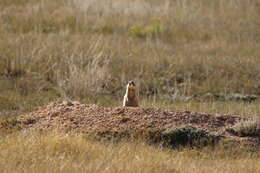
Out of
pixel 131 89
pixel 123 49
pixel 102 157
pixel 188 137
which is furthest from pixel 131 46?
pixel 102 157

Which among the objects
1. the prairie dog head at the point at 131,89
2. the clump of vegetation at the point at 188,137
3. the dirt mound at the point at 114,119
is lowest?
the clump of vegetation at the point at 188,137

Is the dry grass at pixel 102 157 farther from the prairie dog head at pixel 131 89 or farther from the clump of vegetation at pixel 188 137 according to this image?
the prairie dog head at pixel 131 89

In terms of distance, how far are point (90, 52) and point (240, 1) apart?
873 cm

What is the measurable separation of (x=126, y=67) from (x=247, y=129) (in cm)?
633

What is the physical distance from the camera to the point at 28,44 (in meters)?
15.7

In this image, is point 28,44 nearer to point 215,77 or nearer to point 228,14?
point 215,77

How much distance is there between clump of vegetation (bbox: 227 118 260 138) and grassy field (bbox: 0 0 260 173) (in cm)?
54

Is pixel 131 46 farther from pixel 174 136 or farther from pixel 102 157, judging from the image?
pixel 102 157

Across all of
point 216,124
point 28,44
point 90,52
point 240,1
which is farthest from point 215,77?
point 240,1

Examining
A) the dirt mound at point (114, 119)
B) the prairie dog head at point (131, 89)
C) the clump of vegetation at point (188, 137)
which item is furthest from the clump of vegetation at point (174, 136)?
the prairie dog head at point (131, 89)

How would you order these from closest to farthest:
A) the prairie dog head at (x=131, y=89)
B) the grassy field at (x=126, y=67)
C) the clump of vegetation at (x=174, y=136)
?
the grassy field at (x=126, y=67) < the clump of vegetation at (x=174, y=136) < the prairie dog head at (x=131, y=89)

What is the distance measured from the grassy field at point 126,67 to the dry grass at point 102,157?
14 millimetres

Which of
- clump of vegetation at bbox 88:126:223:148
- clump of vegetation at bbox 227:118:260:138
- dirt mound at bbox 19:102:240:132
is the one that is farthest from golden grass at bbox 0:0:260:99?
clump of vegetation at bbox 227:118:260:138

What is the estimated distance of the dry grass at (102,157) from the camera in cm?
704
